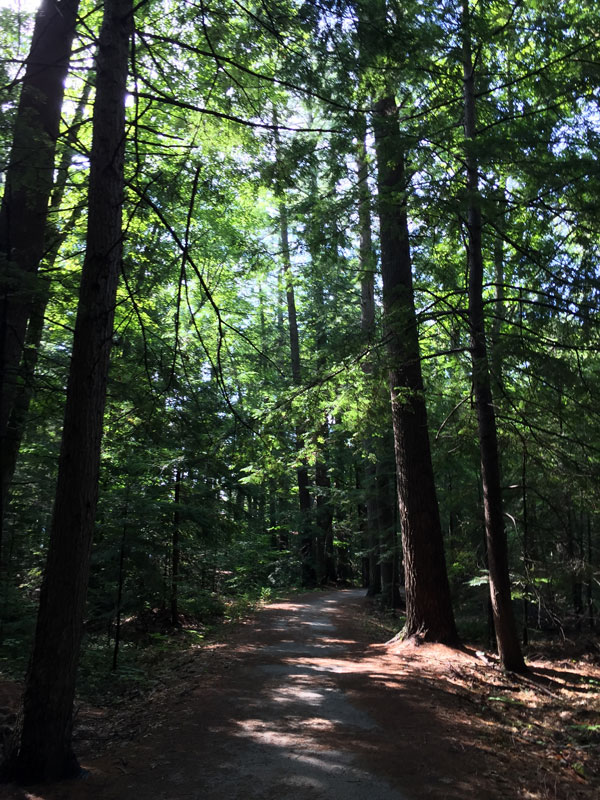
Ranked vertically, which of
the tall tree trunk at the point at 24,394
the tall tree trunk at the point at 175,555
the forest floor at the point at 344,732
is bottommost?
the forest floor at the point at 344,732

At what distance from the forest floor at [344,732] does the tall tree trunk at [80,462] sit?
1.16 feet

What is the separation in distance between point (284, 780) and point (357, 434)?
641 cm

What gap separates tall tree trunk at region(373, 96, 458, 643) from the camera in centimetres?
827

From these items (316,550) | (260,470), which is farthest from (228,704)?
(316,550)

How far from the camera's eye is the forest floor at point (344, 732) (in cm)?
401

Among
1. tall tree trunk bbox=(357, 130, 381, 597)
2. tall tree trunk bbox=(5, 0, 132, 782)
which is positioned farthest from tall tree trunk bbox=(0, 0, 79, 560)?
tall tree trunk bbox=(357, 130, 381, 597)

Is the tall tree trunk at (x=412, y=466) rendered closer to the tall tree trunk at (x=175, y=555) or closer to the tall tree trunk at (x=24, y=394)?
the tall tree trunk at (x=175, y=555)

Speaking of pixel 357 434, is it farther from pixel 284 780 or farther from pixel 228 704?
pixel 284 780

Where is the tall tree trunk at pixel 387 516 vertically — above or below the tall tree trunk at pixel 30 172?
below

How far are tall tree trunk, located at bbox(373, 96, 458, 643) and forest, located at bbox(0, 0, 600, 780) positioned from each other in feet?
0.13

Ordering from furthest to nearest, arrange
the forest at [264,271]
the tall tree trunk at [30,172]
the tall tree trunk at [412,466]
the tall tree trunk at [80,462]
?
the tall tree trunk at [412,466] → the tall tree trunk at [30,172] → the forest at [264,271] → the tall tree trunk at [80,462]

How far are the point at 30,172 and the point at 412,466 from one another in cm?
697

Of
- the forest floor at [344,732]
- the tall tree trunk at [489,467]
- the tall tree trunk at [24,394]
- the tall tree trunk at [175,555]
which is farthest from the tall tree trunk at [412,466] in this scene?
the tall tree trunk at [24,394]

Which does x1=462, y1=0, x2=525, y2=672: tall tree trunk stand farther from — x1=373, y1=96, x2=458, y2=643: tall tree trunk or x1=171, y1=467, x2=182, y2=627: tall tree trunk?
x1=171, y1=467, x2=182, y2=627: tall tree trunk
